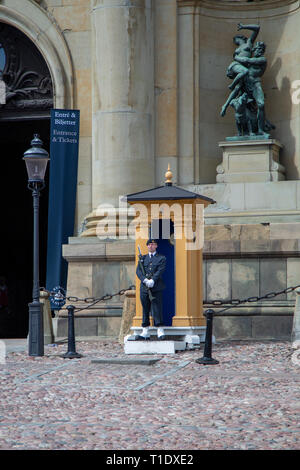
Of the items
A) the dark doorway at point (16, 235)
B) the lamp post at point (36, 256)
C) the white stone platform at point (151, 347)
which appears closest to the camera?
the white stone platform at point (151, 347)

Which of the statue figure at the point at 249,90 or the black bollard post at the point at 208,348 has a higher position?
the statue figure at the point at 249,90

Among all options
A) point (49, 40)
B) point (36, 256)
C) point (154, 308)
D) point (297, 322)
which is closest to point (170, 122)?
point (49, 40)

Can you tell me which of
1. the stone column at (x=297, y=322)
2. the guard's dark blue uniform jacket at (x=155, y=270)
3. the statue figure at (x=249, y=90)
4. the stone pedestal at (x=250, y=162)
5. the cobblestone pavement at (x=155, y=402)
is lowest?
the cobblestone pavement at (x=155, y=402)

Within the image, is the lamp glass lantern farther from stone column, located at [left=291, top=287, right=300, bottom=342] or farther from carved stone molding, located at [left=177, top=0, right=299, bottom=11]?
carved stone molding, located at [left=177, top=0, right=299, bottom=11]

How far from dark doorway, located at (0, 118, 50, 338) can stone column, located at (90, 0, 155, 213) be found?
12.2 meters

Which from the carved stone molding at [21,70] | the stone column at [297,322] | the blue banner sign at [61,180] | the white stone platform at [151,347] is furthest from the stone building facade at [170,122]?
the white stone platform at [151,347]

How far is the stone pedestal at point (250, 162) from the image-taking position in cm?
2358

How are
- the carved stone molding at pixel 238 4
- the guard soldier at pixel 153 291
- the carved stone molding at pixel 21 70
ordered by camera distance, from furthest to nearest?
the carved stone molding at pixel 21 70 → the carved stone molding at pixel 238 4 → the guard soldier at pixel 153 291

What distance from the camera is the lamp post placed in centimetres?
1845

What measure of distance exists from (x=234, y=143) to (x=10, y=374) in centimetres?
1027

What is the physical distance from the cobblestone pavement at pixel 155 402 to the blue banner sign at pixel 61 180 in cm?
647

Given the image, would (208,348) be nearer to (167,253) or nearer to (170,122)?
(167,253)

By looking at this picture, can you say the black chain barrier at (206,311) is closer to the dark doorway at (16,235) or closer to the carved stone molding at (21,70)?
the carved stone molding at (21,70)

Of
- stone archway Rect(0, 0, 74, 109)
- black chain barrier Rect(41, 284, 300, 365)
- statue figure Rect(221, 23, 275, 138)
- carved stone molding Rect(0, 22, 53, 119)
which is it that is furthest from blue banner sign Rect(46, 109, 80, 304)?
statue figure Rect(221, 23, 275, 138)
